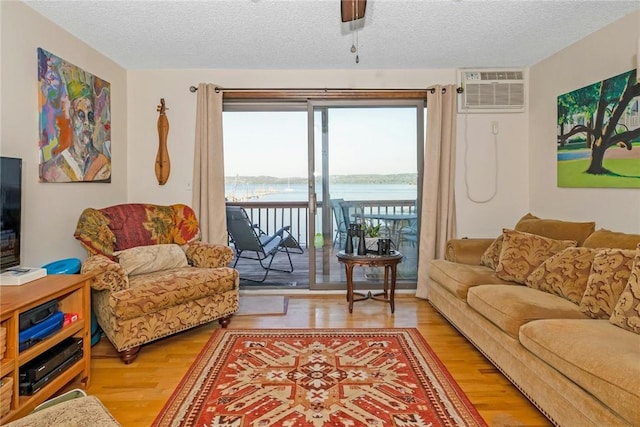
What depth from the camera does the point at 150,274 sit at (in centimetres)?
306

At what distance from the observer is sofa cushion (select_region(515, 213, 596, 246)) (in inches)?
112

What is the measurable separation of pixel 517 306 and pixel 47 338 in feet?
7.94

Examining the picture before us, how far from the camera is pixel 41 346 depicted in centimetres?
194

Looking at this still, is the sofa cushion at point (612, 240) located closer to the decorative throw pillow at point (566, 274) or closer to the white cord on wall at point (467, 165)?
the decorative throw pillow at point (566, 274)

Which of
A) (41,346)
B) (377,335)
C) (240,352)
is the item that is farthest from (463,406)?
(41,346)

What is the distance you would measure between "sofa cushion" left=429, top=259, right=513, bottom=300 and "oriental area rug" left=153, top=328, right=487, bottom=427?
462mm

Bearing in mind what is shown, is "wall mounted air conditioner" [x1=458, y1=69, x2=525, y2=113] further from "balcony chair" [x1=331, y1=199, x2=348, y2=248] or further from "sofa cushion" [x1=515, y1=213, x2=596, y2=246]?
"balcony chair" [x1=331, y1=199, x2=348, y2=248]

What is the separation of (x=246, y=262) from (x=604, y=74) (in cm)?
473

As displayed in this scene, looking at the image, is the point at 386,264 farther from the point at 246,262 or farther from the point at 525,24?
the point at 246,262

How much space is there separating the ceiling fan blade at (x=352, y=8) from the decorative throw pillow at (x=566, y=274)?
1.86 metres

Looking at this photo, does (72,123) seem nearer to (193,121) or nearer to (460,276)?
(193,121)

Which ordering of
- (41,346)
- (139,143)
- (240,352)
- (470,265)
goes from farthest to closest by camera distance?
(139,143) < (470,265) < (240,352) < (41,346)

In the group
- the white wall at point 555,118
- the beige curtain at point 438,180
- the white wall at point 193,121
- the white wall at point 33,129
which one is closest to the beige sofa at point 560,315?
the white wall at point 555,118

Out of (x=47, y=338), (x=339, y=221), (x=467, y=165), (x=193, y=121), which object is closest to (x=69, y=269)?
(x=47, y=338)
